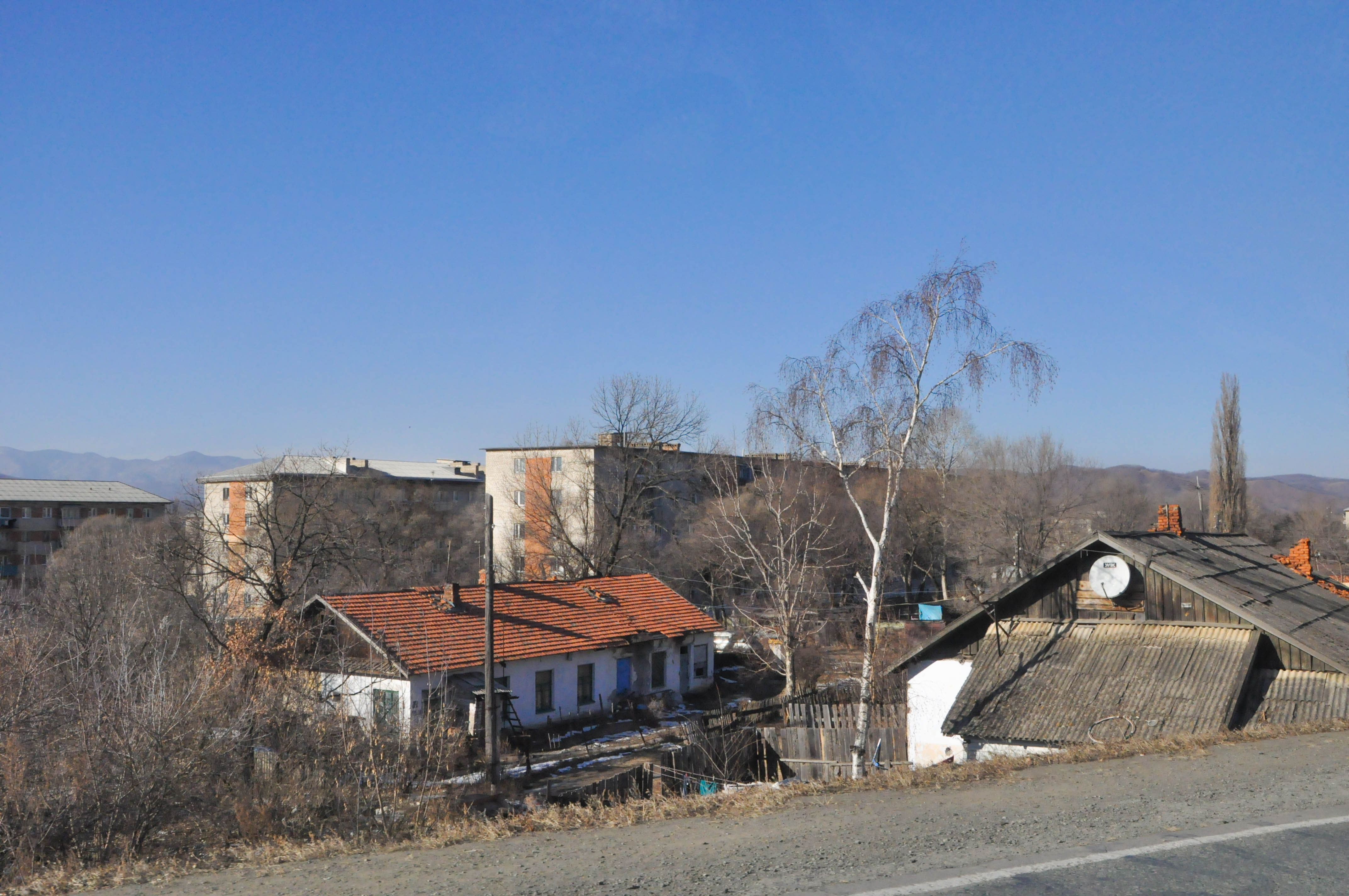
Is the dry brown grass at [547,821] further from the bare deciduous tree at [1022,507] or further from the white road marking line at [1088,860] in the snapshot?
the bare deciduous tree at [1022,507]

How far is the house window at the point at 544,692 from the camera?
2798cm

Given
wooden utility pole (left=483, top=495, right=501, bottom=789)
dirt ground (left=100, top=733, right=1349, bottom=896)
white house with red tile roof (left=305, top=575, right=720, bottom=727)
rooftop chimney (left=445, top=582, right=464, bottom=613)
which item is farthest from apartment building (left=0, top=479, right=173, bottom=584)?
dirt ground (left=100, top=733, right=1349, bottom=896)

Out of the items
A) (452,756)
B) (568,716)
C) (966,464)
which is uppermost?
(966,464)

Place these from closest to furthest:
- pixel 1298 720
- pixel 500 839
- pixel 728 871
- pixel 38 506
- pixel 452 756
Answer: pixel 728 871 → pixel 500 839 → pixel 1298 720 → pixel 452 756 → pixel 38 506

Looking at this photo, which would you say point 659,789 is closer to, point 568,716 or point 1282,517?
point 568,716

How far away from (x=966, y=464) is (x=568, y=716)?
41.3 meters

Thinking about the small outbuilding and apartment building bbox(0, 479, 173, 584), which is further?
apartment building bbox(0, 479, 173, 584)

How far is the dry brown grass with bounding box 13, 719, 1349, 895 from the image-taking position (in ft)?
23.6

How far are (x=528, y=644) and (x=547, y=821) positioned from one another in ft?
67.5

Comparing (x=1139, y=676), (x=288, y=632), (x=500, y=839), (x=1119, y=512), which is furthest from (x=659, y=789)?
(x=1119, y=512)

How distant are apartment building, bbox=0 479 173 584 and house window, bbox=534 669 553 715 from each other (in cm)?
5698

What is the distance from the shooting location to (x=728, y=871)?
20.3 ft

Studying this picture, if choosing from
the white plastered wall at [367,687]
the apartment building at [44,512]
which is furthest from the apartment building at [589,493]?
the apartment building at [44,512]

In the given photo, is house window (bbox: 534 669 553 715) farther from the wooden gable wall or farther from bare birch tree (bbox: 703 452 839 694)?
the wooden gable wall
